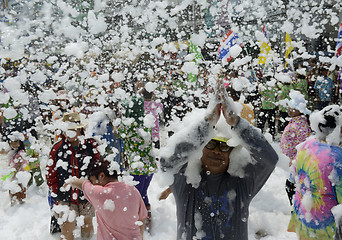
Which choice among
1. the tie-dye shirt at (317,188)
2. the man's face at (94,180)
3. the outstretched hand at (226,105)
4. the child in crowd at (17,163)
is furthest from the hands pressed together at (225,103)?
the child in crowd at (17,163)

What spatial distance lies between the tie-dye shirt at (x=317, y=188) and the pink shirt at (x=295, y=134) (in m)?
1.24

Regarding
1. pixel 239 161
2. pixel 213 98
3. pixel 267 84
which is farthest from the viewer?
pixel 267 84

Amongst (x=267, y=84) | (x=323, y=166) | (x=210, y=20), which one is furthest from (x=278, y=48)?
(x=323, y=166)

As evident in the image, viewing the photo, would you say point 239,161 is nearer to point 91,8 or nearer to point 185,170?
point 185,170

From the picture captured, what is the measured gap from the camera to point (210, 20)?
9.56 m

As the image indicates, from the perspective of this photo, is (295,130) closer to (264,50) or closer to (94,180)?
(94,180)

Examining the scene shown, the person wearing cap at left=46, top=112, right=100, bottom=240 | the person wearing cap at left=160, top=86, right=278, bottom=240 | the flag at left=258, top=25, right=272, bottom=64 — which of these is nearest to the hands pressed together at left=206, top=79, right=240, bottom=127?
the person wearing cap at left=160, top=86, right=278, bottom=240

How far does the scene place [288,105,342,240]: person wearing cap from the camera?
2.13 metres

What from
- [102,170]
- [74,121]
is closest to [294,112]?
[102,170]

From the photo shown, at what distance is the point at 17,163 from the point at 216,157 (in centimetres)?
372

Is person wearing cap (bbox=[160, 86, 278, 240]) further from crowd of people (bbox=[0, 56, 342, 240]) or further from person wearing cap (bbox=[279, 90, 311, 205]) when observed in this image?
person wearing cap (bbox=[279, 90, 311, 205])

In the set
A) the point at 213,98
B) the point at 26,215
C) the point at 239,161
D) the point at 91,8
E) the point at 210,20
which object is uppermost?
the point at 91,8

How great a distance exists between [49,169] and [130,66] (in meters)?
7.60

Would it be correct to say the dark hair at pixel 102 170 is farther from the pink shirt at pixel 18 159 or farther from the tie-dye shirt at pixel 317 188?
the pink shirt at pixel 18 159
